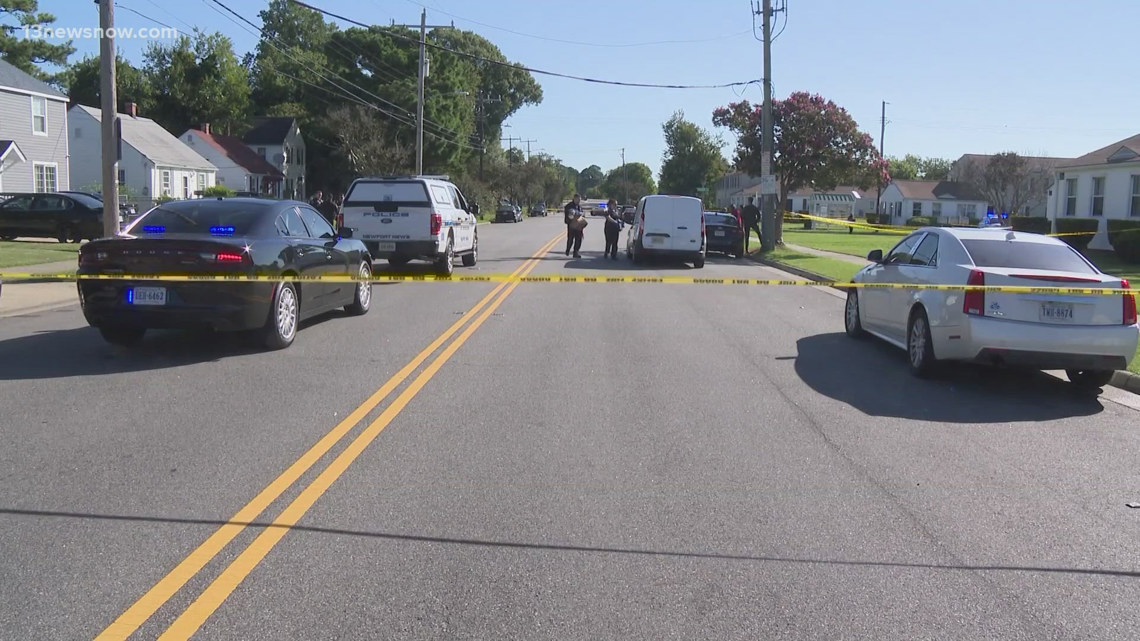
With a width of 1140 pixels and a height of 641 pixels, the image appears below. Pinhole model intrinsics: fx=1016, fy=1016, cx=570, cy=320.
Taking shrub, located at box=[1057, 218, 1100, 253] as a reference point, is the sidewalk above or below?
below

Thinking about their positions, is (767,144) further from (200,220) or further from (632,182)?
(632,182)

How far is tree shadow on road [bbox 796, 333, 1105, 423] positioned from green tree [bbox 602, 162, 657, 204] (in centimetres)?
15440

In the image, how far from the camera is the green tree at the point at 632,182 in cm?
16862

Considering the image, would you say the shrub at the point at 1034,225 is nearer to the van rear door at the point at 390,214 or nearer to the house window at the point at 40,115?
the van rear door at the point at 390,214

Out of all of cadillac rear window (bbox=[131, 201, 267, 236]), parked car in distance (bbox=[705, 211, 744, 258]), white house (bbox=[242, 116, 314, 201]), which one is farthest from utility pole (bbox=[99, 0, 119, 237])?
white house (bbox=[242, 116, 314, 201])

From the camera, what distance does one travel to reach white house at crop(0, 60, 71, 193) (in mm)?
39906

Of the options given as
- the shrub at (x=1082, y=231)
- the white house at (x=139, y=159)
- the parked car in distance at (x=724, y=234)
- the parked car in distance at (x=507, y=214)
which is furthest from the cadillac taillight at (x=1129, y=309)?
the parked car in distance at (x=507, y=214)

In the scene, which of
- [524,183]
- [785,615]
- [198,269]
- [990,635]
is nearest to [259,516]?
[785,615]

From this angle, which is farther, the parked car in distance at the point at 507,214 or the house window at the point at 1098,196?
the parked car in distance at the point at 507,214

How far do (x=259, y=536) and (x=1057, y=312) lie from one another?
7.32m

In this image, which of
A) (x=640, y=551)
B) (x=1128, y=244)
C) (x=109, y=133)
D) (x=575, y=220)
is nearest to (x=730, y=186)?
(x=575, y=220)

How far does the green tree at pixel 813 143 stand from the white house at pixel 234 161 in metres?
41.2

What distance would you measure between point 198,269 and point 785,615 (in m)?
7.42

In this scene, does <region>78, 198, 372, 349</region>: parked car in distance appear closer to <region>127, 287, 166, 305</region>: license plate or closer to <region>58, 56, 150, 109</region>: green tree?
<region>127, 287, 166, 305</region>: license plate
